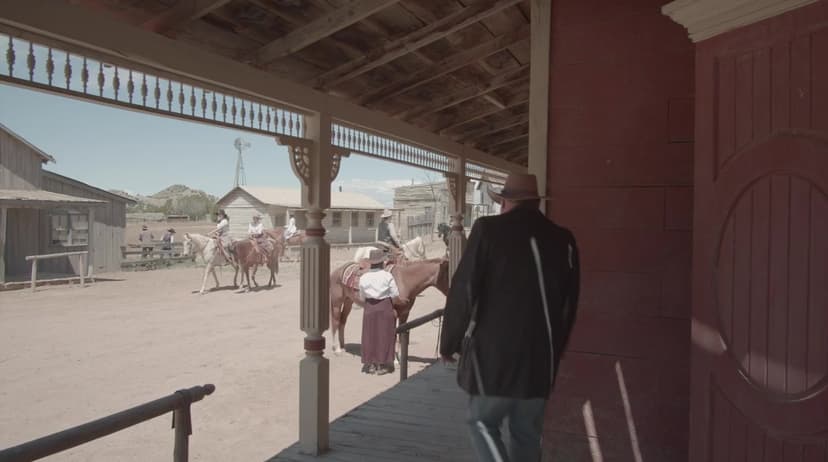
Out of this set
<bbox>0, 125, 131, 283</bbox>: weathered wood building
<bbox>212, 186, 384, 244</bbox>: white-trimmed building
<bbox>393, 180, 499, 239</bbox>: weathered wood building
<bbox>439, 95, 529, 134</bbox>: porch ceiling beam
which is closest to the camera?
<bbox>439, 95, 529, 134</bbox>: porch ceiling beam

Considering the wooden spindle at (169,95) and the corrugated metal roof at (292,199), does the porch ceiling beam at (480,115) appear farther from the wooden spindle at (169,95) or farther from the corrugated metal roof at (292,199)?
the corrugated metal roof at (292,199)

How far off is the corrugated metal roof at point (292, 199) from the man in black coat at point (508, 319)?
979 inches

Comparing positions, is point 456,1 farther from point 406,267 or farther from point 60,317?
point 60,317

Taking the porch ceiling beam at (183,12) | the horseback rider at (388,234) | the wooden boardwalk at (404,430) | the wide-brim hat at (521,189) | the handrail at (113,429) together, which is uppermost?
the porch ceiling beam at (183,12)

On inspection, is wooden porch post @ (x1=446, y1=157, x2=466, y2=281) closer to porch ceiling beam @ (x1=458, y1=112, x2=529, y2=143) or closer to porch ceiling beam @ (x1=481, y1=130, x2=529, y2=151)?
porch ceiling beam @ (x1=458, y1=112, x2=529, y2=143)

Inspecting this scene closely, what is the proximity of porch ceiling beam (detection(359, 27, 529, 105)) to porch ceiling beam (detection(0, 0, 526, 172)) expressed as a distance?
195mm

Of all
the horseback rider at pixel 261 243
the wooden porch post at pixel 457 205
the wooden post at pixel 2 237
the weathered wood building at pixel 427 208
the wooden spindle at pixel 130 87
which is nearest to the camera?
the wooden spindle at pixel 130 87

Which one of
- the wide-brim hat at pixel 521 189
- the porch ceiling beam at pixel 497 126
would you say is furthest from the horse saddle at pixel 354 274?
the wide-brim hat at pixel 521 189

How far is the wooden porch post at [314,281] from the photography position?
386cm

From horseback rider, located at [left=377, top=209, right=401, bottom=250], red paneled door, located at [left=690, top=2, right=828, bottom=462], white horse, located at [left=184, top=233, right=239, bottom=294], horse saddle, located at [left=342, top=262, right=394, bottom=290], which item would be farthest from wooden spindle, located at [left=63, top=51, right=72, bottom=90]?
white horse, located at [left=184, top=233, right=239, bottom=294]

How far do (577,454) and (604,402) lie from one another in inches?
13.3

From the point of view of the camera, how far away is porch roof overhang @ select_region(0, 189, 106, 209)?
14.8 meters

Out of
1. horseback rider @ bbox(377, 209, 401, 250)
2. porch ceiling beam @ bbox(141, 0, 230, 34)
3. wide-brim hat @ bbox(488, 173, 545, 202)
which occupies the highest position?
porch ceiling beam @ bbox(141, 0, 230, 34)

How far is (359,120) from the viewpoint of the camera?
175 inches
